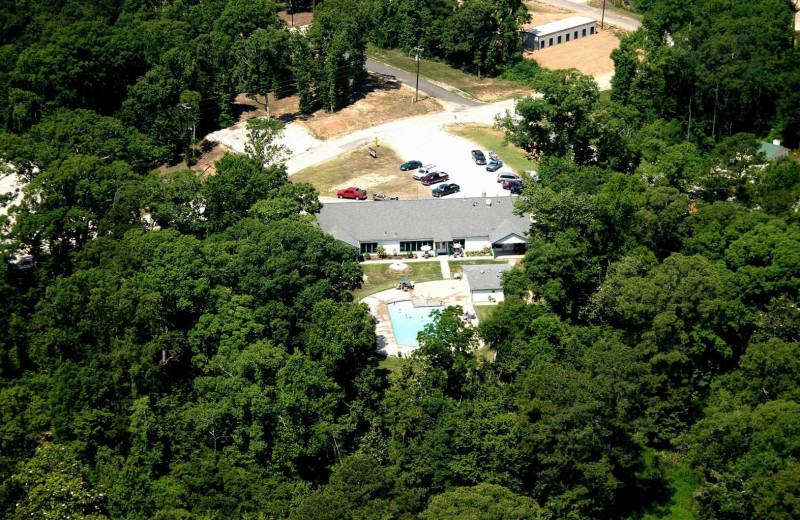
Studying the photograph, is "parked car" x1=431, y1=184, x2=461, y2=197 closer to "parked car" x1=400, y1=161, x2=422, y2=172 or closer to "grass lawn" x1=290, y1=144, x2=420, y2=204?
"grass lawn" x1=290, y1=144, x2=420, y2=204

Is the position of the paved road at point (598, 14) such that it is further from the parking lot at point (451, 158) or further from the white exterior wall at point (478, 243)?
the white exterior wall at point (478, 243)

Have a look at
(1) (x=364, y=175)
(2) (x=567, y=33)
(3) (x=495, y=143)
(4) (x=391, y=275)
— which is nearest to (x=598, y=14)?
(2) (x=567, y=33)

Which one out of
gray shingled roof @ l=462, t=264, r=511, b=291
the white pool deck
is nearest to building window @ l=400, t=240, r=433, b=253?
the white pool deck

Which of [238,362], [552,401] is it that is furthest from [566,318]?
[238,362]

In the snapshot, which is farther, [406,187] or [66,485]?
[406,187]

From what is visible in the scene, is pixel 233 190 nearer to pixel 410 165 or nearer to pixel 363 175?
pixel 363 175

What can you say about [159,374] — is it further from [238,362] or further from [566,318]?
[566,318]

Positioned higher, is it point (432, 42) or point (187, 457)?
point (432, 42)
